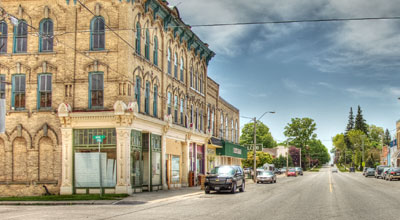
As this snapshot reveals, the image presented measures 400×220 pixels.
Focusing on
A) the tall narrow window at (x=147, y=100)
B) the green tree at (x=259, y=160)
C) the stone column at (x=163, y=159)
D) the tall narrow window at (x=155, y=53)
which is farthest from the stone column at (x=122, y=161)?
the green tree at (x=259, y=160)

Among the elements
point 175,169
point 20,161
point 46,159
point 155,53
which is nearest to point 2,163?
point 20,161

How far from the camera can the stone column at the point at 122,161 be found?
27062 mm

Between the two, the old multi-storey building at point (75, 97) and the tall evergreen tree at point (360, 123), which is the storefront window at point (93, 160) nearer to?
the old multi-storey building at point (75, 97)

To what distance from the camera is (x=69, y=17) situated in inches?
1127

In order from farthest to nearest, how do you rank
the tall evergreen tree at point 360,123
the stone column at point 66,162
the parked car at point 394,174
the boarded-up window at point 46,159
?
the tall evergreen tree at point 360,123
the parked car at point 394,174
the boarded-up window at point 46,159
the stone column at point 66,162

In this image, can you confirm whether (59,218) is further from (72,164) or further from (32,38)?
(32,38)

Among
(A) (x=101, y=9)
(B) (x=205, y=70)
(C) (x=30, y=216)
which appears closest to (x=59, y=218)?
(C) (x=30, y=216)

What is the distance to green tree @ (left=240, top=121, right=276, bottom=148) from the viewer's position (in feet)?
435

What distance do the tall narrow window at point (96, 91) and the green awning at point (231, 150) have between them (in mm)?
24689

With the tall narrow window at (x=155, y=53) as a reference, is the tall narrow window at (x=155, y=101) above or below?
below

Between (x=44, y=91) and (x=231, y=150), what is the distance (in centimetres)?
2962

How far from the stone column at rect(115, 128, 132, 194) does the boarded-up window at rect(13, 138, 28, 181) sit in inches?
231

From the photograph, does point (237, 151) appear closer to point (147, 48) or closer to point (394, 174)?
point (394, 174)

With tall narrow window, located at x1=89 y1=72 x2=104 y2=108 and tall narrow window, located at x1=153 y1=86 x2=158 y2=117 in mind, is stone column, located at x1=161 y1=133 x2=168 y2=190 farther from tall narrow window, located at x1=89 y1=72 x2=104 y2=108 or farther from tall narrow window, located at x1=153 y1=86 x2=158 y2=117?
tall narrow window, located at x1=89 y1=72 x2=104 y2=108
